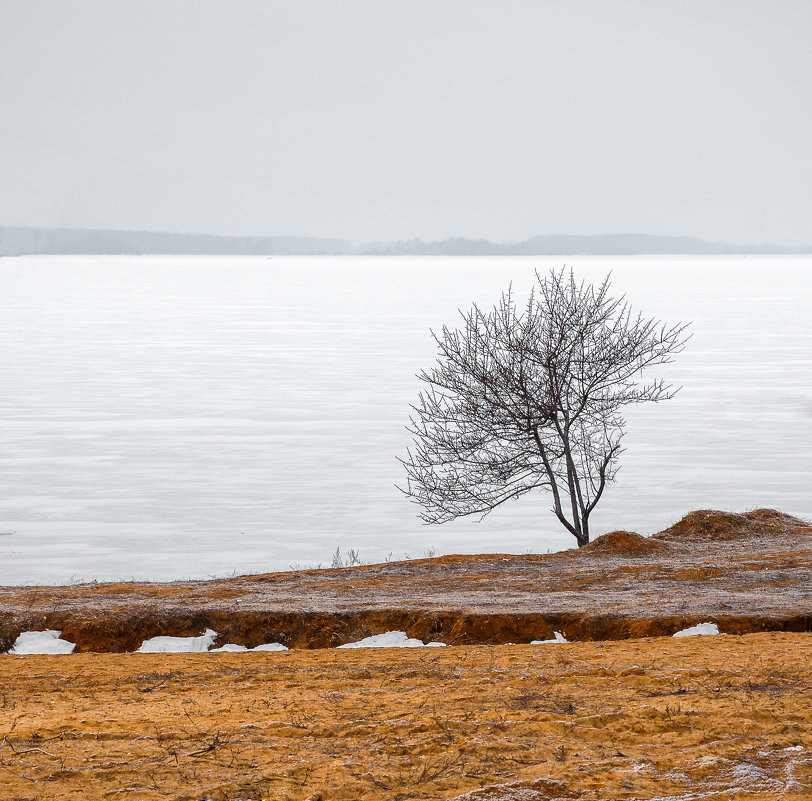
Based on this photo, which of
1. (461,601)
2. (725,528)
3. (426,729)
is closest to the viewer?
(426,729)

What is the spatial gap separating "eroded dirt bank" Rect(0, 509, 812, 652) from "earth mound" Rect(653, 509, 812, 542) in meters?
1.77

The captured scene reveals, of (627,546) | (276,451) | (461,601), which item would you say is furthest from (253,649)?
(276,451)

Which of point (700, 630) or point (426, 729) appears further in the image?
point (700, 630)

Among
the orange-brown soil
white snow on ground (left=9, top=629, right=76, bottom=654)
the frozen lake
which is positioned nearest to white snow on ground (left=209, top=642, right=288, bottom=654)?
white snow on ground (left=9, top=629, right=76, bottom=654)

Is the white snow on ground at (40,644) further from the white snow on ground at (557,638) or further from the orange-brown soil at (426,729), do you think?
the white snow on ground at (557,638)

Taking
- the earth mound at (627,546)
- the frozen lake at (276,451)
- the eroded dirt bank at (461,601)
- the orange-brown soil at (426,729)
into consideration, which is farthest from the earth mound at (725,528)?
the orange-brown soil at (426,729)

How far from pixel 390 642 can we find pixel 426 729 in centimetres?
443

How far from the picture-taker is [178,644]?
10820 mm

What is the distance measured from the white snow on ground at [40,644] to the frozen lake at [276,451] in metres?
9.81

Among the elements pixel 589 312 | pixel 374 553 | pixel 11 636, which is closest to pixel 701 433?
pixel 589 312

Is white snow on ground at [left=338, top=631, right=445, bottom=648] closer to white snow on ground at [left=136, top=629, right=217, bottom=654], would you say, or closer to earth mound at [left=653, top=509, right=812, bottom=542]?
white snow on ground at [left=136, top=629, right=217, bottom=654]

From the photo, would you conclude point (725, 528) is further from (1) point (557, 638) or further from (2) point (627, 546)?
(1) point (557, 638)

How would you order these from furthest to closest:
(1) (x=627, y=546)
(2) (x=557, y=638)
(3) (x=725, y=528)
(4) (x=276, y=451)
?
(4) (x=276, y=451), (3) (x=725, y=528), (1) (x=627, y=546), (2) (x=557, y=638)

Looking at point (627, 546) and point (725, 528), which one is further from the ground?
point (725, 528)
